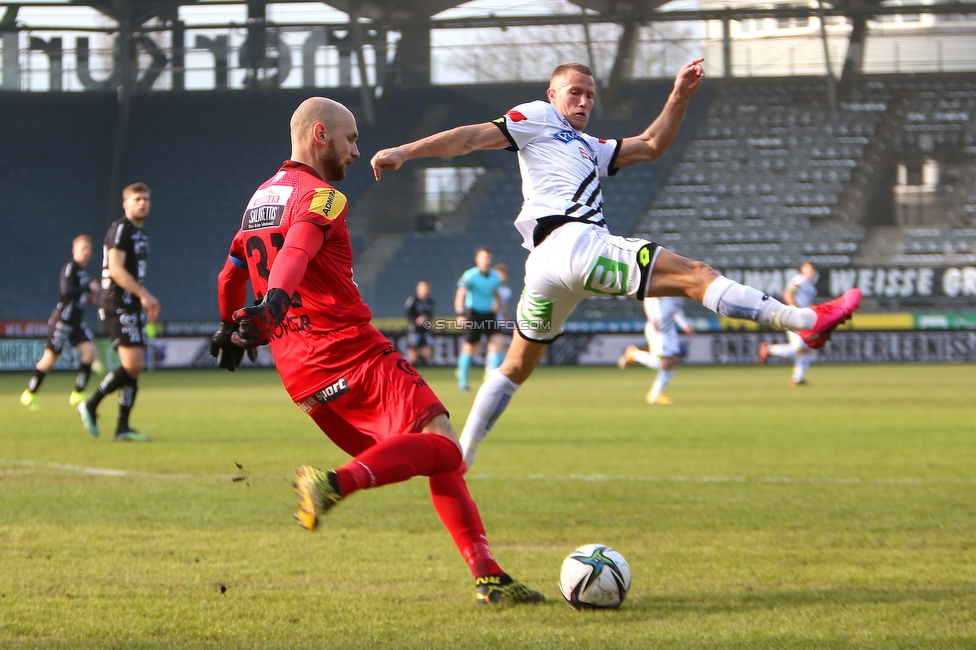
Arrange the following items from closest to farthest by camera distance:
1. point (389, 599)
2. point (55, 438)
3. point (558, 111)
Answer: point (389, 599) < point (558, 111) < point (55, 438)

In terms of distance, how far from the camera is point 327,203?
147 inches

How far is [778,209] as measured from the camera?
3100 cm

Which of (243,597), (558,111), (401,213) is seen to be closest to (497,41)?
(401,213)

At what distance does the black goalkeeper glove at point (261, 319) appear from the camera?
333cm

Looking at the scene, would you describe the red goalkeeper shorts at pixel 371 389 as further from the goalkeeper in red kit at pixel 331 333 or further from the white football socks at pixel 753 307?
the white football socks at pixel 753 307

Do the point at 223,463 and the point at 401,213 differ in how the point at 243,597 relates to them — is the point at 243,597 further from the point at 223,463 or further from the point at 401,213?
the point at 401,213

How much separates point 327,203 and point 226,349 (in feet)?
2.03

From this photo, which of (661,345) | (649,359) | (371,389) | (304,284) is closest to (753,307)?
(371,389)

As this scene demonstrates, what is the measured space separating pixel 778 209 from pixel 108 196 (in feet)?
63.7

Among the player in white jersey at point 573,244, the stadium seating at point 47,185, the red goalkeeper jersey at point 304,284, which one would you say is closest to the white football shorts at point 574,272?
the player in white jersey at point 573,244

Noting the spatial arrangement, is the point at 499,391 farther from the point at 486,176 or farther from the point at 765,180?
the point at 765,180

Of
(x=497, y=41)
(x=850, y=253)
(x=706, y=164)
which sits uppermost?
(x=497, y=41)

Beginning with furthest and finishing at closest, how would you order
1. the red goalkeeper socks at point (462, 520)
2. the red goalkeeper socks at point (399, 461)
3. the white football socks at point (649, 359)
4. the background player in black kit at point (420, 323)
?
Result: the background player in black kit at point (420, 323)
the white football socks at point (649, 359)
the red goalkeeper socks at point (462, 520)
the red goalkeeper socks at point (399, 461)

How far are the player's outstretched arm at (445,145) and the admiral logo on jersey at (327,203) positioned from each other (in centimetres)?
65
